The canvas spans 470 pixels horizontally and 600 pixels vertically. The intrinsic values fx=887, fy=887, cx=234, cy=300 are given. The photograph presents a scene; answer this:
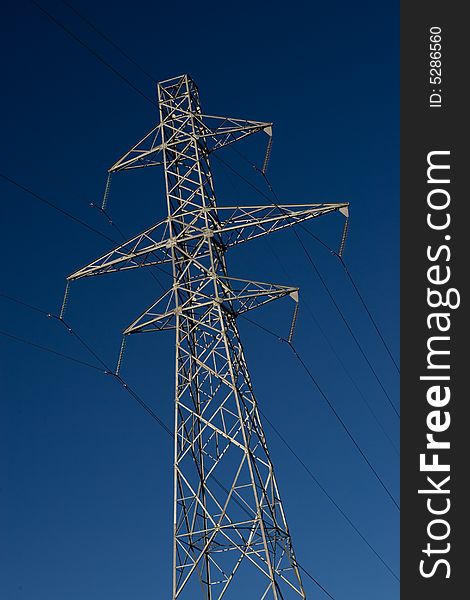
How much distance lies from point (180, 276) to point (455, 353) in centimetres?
859

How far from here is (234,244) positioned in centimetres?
2622

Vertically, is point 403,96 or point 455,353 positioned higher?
point 403,96

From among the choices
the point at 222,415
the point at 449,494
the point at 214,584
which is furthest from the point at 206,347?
the point at 449,494

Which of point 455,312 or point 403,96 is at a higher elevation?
point 403,96

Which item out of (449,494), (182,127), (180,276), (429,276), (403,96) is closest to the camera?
(449,494)

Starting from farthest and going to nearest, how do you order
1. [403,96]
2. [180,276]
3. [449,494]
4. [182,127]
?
A: [182,127]
[180,276]
[403,96]
[449,494]

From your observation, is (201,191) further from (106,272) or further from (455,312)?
(455,312)

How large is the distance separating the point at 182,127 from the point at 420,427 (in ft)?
42.4

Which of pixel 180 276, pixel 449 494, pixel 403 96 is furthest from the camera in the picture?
pixel 180 276

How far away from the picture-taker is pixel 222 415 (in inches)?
941

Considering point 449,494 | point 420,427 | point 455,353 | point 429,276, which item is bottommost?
point 449,494

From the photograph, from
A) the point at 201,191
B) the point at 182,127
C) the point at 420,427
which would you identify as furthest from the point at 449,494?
the point at 182,127

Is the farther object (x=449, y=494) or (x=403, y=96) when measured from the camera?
(x=403, y=96)

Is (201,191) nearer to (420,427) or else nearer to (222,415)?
(222,415)
